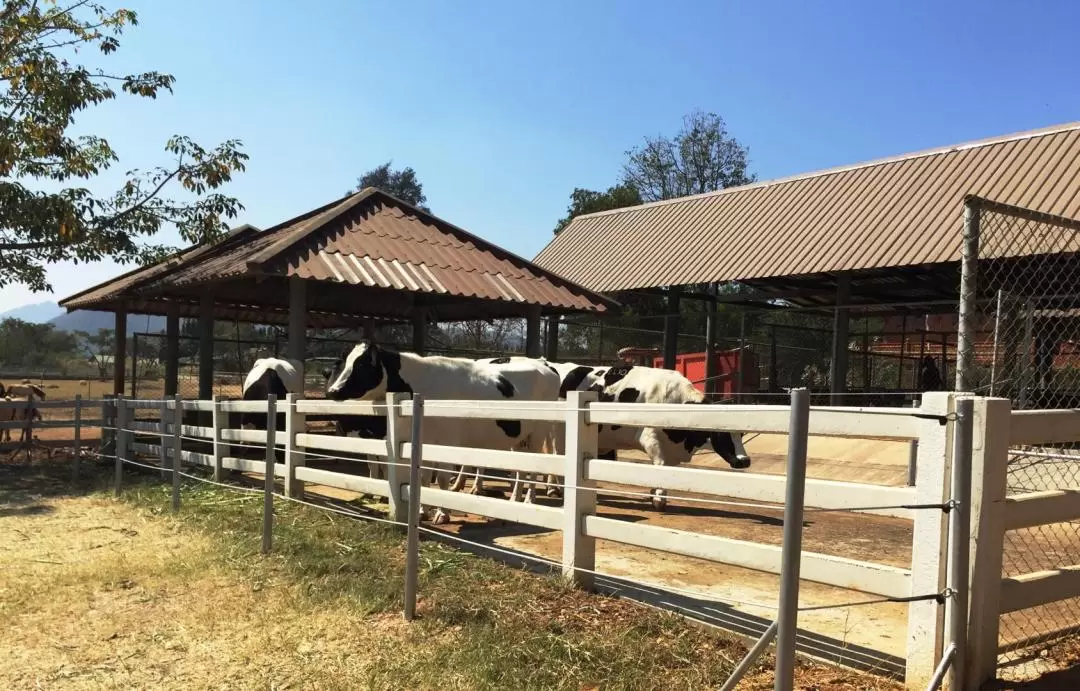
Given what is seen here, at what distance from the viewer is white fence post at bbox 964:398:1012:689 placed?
308cm

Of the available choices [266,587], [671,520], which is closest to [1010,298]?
[671,520]

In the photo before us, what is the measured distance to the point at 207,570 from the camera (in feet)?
19.0

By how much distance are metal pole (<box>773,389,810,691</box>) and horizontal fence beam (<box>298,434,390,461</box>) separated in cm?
440

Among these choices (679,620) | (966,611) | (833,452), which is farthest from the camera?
(833,452)

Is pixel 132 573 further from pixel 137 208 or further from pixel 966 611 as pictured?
pixel 137 208

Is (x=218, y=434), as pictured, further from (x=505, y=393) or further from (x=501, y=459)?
(x=501, y=459)

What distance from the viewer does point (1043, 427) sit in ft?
11.4

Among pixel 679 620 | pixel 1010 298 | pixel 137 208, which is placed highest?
pixel 137 208

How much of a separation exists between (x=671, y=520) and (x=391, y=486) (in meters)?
2.66

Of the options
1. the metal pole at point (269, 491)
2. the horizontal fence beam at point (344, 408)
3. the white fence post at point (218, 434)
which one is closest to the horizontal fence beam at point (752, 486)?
the horizontal fence beam at point (344, 408)

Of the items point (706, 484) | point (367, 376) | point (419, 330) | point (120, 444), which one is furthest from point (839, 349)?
point (120, 444)

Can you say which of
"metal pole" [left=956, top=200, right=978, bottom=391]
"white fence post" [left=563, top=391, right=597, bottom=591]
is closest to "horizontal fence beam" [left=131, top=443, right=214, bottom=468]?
"white fence post" [left=563, top=391, right=597, bottom=591]

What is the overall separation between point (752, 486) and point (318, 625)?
2473 millimetres

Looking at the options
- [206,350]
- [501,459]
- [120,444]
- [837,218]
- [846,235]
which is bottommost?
[120,444]
